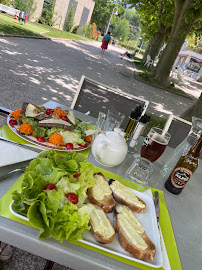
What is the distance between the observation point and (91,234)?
0.88 metres

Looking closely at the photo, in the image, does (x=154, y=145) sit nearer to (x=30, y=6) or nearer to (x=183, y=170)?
(x=183, y=170)

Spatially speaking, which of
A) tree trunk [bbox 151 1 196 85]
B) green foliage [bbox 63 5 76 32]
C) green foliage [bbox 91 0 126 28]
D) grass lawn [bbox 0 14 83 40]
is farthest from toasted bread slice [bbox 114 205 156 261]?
green foliage [bbox 91 0 126 28]

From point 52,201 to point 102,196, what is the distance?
0.28m

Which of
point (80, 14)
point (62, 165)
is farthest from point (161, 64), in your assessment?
point (80, 14)

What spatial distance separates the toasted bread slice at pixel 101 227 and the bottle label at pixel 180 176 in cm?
68

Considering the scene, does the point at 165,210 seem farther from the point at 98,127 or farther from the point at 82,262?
the point at 98,127

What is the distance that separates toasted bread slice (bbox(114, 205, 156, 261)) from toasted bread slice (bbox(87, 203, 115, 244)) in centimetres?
4

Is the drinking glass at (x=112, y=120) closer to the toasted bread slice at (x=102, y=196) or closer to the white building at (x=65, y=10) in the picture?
the toasted bread slice at (x=102, y=196)

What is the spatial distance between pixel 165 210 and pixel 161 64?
12563 millimetres

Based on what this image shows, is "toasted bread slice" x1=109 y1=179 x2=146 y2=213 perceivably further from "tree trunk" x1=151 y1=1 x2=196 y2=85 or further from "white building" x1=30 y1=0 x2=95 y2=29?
"white building" x1=30 y1=0 x2=95 y2=29

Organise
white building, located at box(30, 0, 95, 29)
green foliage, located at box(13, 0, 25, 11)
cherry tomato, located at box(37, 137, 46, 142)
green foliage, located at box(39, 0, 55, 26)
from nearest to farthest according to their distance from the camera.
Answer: cherry tomato, located at box(37, 137, 46, 142) < green foliage, located at box(13, 0, 25, 11) < white building, located at box(30, 0, 95, 29) < green foliage, located at box(39, 0, 55, 26)

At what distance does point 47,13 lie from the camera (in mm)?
25797

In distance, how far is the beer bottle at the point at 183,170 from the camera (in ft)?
4.70

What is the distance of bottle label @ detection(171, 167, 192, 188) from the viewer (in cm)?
142
